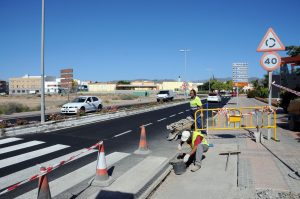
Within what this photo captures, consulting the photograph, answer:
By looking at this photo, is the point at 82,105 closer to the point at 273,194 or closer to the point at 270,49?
the point at 270,49

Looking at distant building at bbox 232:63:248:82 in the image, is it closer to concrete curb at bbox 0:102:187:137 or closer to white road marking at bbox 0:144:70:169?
concrete curb at bbox 0:102:187:137

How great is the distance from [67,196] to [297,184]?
464cm

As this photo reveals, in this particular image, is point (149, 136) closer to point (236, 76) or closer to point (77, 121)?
point (77, 121)

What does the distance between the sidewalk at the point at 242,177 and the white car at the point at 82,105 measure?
56.8ft

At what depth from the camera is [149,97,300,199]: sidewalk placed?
6.16m

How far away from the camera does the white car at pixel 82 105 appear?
1021 inches

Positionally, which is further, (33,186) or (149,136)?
(149,136)

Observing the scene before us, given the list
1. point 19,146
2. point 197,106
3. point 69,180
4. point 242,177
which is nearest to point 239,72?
point 197,106

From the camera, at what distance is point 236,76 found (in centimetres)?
2425

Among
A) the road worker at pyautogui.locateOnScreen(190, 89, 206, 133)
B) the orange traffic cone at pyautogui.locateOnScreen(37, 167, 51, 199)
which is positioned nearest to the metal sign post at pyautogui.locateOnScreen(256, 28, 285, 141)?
the road worker at pyautogui.locateOnScreen(190, 89, 206, 133)

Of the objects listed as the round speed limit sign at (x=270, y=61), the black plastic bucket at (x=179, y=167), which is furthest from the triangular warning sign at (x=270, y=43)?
the black plastic bucket at (x=179, y=167)

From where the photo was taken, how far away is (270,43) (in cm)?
1102

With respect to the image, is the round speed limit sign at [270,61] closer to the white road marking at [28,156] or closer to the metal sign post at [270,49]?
the metal sign post at [270,49]

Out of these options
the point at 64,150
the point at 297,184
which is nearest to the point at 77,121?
the point at 64,150
